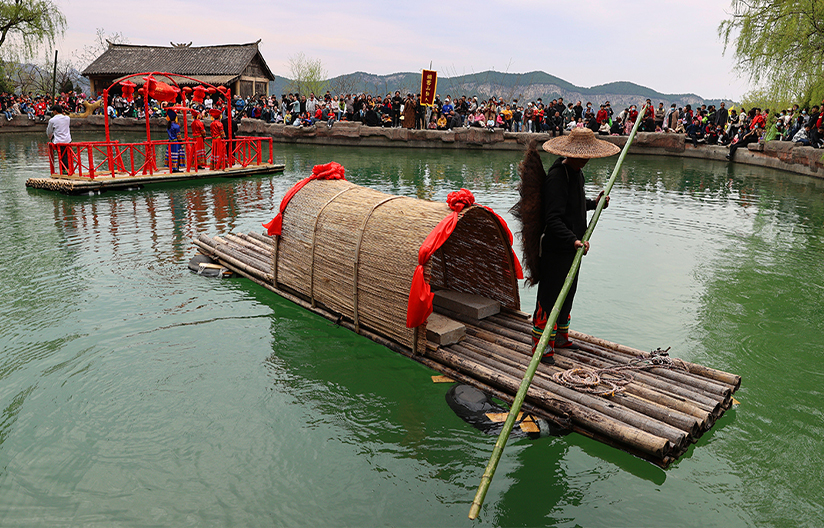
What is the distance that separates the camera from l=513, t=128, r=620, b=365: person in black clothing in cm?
484

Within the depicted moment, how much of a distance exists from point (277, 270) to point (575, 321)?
3.62m

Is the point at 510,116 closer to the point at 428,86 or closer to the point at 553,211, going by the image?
the point at 428,86

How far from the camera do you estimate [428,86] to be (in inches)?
975

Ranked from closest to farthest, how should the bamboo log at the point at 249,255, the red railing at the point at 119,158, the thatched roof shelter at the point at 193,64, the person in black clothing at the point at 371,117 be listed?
1. the bamboo log at the point at 249,255
2. the red railing at the point at 119,158
3. the person in black clothing at the point at 371,117
4. the thatched roof shelter at the point at 193,64

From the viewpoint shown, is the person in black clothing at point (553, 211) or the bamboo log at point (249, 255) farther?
the bamboo log at point (249, 255)

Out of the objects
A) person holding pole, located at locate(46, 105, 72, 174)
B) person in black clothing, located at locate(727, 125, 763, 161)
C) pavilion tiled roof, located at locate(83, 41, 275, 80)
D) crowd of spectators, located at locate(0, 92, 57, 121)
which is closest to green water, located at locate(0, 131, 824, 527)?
person holding pole, located at locate(46, 105, 72, 174)

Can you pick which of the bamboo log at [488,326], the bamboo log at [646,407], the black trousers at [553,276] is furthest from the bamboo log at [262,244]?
Answer: the black trousers at [553,276]

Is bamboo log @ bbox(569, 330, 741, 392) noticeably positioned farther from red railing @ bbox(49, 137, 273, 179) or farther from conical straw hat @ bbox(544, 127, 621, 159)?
red railing @ bbox(49, 137, 273, 179)

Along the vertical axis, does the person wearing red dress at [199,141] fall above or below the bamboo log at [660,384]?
above

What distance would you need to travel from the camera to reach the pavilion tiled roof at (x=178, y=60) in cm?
3522

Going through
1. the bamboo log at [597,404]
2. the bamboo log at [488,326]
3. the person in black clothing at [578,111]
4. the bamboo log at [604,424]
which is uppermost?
the person in black clothing at [578,111]

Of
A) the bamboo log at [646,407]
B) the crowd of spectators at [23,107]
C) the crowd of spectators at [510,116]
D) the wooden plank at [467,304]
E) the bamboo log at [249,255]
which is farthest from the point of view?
the crowd of spectators at [23,107]

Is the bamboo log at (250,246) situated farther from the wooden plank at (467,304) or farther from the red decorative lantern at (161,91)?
the red decorative lantern at (161,91)

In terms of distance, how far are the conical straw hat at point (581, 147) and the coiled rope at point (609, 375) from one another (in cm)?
178
